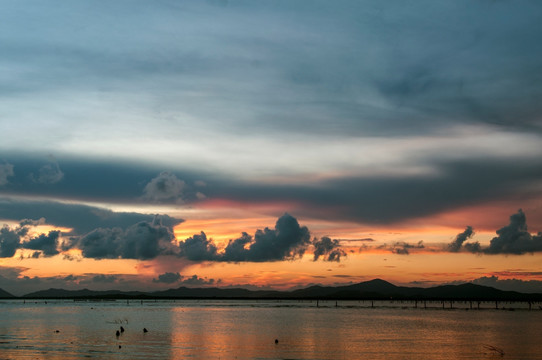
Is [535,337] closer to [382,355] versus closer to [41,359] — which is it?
[382,355]

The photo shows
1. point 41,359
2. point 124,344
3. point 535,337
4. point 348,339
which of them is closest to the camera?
point 41,359

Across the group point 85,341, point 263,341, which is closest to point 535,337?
point 263,341

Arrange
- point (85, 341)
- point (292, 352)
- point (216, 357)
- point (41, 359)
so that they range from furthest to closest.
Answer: point (85, 341)
point (292, 352)
point (216, 357)
point (41, 359)

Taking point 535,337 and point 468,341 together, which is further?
point 535,337

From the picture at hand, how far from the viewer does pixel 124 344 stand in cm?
8375

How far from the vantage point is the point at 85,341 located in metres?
89.8

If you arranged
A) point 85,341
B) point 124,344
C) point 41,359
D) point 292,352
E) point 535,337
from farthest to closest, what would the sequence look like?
1. point 535,337
2. point 85,341
3. point 124,344
4. point 292,352
5. point 41,359

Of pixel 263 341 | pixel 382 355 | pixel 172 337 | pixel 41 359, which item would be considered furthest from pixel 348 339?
pixel 41 359

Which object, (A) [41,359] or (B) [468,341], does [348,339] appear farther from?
(A) [41,359]

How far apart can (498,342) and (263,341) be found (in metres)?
39.6

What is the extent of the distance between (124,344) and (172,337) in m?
16.1

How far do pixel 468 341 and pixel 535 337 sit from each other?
56.9ft

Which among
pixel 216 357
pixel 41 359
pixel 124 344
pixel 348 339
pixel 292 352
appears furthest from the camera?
pixel 348 339

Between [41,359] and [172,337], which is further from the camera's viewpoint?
[172,337]
